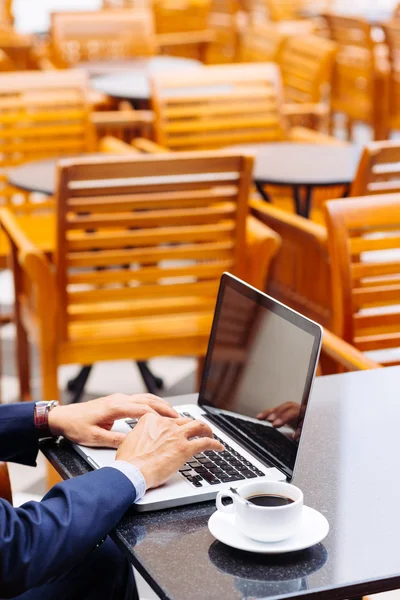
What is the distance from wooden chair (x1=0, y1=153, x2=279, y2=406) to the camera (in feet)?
8.90

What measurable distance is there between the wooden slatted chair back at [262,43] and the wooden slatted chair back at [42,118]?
1.90 m

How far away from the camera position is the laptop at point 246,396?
138cm

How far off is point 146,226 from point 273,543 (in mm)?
1716

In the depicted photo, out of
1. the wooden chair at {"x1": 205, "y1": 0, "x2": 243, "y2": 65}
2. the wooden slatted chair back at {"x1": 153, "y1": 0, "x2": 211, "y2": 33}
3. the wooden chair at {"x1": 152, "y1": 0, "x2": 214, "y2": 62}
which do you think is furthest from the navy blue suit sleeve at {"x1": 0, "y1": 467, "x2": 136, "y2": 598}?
the wooden slatted chair back at {"x1": 153, "y1": 0, "x2": 211, "y2": 33}

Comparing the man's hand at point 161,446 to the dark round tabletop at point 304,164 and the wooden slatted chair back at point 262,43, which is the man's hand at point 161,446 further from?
the wooden slatted chair back at point 262,43

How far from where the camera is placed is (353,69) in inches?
266

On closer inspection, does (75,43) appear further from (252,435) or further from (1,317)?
(252,435)

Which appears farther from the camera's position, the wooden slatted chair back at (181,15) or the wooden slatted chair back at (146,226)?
the wooden slatted chair back at (181,15)

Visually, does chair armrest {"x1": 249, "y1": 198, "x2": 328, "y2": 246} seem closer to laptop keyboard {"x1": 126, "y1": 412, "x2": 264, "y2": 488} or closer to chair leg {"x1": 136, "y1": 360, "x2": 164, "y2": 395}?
chair leg {"x1": 136, "y1": 360, "x2": 164, "y2": 395}

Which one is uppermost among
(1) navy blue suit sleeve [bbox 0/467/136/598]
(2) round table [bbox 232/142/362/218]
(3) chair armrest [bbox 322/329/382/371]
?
(1) navy blue suit sleeve [bbox 0/467/136/598]

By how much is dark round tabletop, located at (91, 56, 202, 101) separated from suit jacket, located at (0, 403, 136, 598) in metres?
3.83

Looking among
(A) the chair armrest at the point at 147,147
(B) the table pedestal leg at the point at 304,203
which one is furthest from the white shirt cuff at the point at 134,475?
(A) the chair armrest at the point at 147,147

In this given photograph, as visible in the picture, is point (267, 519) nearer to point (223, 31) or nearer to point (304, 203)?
point (304, 203)

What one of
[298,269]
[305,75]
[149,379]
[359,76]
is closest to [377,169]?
[298,269]
